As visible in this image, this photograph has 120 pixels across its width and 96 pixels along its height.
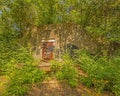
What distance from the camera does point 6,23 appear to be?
17.6m

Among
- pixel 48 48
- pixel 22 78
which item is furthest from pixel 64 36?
pixel 22 78

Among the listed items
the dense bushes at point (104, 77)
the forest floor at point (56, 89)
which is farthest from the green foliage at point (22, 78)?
the dense bushes at point (104, 77)

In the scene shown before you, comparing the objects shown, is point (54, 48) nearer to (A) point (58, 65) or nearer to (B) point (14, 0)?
(B) point (14, 0)

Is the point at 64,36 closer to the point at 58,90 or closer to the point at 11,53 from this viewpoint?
the point at 11,53

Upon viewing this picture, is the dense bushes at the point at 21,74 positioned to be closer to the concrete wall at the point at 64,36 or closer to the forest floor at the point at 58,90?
the forest floor at the point at 58,90

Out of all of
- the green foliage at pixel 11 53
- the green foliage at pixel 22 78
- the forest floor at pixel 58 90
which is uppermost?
the green foliage at pixel 11 53

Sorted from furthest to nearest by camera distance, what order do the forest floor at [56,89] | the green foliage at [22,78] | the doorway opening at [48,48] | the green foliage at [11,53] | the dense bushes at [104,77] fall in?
the doorway opening at [48,48]
the green foliage at [11,53]
the dense bushes at [104,77]
the forest floor at [56,89]
the green foliage at [22,78]

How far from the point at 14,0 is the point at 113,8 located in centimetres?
734

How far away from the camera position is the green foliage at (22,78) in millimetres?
10070

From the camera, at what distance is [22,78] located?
1049cm

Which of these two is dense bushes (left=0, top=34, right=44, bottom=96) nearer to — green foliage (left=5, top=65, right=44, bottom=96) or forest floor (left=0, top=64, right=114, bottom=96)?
green foliage (left=5, top=65, right=44, bottom=96)

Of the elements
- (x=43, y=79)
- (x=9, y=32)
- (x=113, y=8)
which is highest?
(x=113, y=8)

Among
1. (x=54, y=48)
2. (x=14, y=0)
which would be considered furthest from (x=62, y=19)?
(x=14, y=0)

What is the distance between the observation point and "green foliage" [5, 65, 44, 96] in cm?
1007
